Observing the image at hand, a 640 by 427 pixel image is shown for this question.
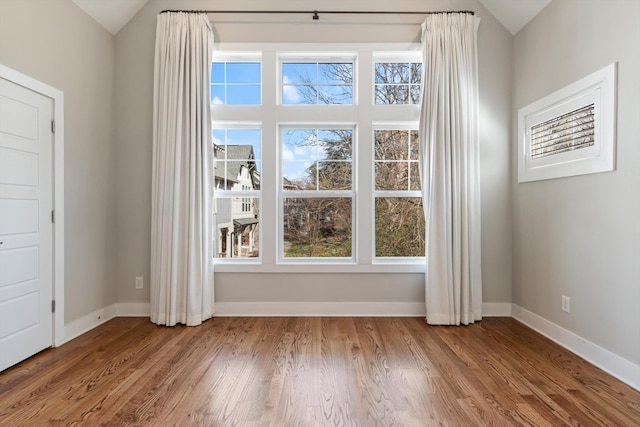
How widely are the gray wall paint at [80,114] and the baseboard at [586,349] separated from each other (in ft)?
13.6

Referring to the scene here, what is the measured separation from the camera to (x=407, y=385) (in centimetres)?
214

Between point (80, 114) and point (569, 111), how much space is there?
4.21m

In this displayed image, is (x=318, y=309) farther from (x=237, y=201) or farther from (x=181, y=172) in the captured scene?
(x=181, y=172)

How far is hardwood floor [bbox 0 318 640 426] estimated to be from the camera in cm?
183

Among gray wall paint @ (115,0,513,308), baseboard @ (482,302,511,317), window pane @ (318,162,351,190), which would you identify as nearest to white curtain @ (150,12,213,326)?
gray wall paint @ (115,0,513,308)

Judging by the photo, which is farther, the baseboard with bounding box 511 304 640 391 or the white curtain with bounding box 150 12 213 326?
the white curtain with bounding box 150 12 213 326

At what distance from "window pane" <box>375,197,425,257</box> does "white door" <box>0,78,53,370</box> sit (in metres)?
2.96

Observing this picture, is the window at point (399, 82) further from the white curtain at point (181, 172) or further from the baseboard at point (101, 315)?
the baseboard at point (101, 315)

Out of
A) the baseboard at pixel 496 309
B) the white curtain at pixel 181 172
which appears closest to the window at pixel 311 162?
the white curtain at pixel 181 172

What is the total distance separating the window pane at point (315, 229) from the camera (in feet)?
11.9

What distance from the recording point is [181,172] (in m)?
3.29

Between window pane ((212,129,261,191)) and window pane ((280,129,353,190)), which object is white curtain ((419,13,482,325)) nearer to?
window pane ((280,129,353,190))

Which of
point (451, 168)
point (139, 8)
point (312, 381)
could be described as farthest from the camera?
point (139, 8)

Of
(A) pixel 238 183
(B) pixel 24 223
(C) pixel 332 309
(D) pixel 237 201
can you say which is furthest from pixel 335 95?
(B) pixel 24 223
